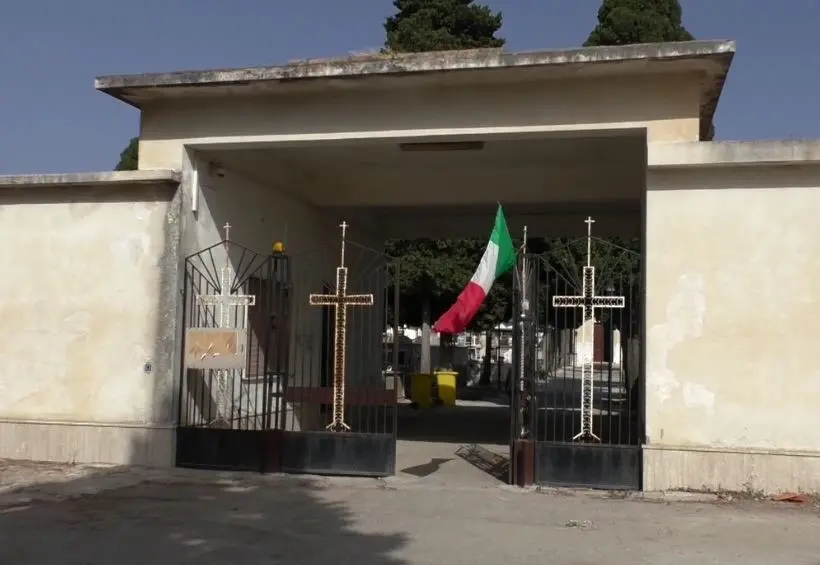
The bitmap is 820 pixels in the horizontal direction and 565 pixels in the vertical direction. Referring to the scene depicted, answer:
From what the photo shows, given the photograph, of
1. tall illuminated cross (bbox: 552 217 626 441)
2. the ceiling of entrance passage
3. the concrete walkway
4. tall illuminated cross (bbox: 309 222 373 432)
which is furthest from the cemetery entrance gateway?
tall illuminated cross (bbox: 552 217 626 441)

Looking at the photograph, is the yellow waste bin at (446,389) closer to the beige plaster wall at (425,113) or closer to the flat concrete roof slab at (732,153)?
the beige plaster wall at (425,113)

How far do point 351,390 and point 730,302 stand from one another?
4.48 meters

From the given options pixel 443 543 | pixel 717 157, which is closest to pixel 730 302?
pixel 717 157

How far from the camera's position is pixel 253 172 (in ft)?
41.4

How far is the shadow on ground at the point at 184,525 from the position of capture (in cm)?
675

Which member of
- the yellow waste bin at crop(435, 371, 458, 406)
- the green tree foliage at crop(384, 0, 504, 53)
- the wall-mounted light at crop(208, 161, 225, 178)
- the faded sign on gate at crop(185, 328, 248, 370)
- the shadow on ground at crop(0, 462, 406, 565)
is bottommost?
the shadow on ground at crop(0, 462, 406, 565)

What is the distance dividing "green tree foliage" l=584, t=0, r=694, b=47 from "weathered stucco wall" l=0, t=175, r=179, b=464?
27.3m

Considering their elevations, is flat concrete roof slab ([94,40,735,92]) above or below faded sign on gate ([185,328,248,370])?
above

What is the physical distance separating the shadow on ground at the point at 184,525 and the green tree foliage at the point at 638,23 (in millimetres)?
29052

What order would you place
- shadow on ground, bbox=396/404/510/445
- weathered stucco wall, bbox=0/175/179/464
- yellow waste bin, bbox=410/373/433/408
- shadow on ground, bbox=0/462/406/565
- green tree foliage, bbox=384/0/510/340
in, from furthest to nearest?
green tree foliage, bbox=384/0/510/340 < yellow waste bin, bbox=410/373/433/408 < shadow on ground, bbox=396/404/510/445 < weathered stucco wall, bbox=0/175/179/464 < shadow on ground, bbox=0/462/406/565

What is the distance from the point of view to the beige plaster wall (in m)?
9.49

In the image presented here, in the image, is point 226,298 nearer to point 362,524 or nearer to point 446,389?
point 362,524

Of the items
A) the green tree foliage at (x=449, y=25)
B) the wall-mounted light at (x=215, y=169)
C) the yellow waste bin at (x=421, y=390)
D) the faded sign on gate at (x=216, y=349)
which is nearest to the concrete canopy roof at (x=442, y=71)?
the wall-mounted light at (x=215, y=169)

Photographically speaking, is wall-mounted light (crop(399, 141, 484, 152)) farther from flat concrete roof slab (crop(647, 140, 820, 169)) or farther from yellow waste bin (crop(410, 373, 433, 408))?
yellow waste bin (crop(410, 373, 433, 408))
